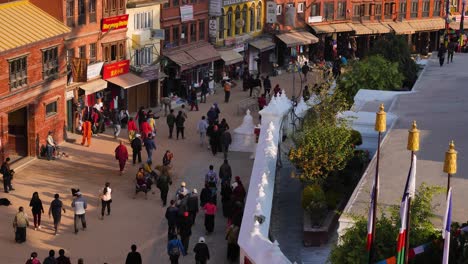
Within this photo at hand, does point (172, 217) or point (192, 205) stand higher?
point (172, 217)

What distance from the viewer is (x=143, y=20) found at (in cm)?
6166

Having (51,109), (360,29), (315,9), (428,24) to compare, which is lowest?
(428,24)

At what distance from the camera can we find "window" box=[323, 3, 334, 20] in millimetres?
85775

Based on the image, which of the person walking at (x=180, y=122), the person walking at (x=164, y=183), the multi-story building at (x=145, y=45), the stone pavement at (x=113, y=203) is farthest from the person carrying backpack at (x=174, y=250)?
the multi-story building at (x=145, y=45)

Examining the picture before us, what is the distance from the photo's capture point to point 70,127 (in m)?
51.4

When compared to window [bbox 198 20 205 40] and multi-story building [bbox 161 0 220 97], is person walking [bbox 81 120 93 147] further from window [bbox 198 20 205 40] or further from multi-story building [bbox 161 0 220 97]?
window [bbox 198 20 205 40]

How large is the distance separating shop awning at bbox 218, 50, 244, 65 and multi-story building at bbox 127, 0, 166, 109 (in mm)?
7515

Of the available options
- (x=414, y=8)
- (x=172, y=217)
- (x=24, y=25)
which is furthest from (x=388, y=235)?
(x=414, y=8)

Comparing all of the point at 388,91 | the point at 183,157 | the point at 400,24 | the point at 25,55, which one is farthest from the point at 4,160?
the point at 400,24

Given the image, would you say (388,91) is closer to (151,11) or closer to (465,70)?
(465,70)

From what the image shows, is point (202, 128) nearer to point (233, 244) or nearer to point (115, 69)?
point (115, 69)

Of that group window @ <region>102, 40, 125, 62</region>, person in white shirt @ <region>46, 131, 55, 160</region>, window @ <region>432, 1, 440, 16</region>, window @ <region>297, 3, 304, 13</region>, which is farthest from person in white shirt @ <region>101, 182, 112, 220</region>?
window @ <region>432, 1, 440, 16</region>

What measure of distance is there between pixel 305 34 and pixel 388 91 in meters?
36.0

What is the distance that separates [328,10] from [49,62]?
40934 mm
